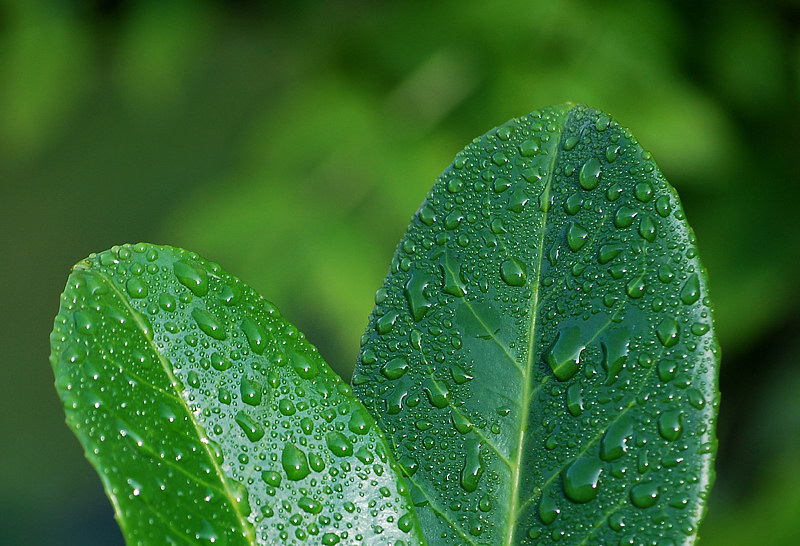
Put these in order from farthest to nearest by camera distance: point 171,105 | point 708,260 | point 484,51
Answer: point 171,105 < point 708,260 < point 484,51

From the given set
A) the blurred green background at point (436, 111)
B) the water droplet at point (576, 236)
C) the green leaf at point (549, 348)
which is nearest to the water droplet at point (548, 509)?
the green leaf at point (549, 348)

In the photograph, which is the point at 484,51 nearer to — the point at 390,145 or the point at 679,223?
the point at 390,145

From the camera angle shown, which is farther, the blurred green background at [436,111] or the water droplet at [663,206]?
the blurred green background at [436,111]

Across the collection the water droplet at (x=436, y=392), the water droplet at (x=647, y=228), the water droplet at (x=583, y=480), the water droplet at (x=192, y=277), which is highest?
the water droplet at (x=192, y=277)

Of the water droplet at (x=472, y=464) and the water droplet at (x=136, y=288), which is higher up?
the water droplet at (x=136, y=288)

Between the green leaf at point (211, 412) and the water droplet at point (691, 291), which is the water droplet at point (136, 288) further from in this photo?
the water droplet at point (691, 291)

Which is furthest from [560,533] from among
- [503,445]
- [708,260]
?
[708,260]

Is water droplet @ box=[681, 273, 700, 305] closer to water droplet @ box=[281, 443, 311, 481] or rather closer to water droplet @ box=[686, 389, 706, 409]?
water droplet @ box=[686, 389, 706, 409]

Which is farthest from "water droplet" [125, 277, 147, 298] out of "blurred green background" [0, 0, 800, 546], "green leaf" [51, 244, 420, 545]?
"blurred green background" [0, 0, 800, 546]
